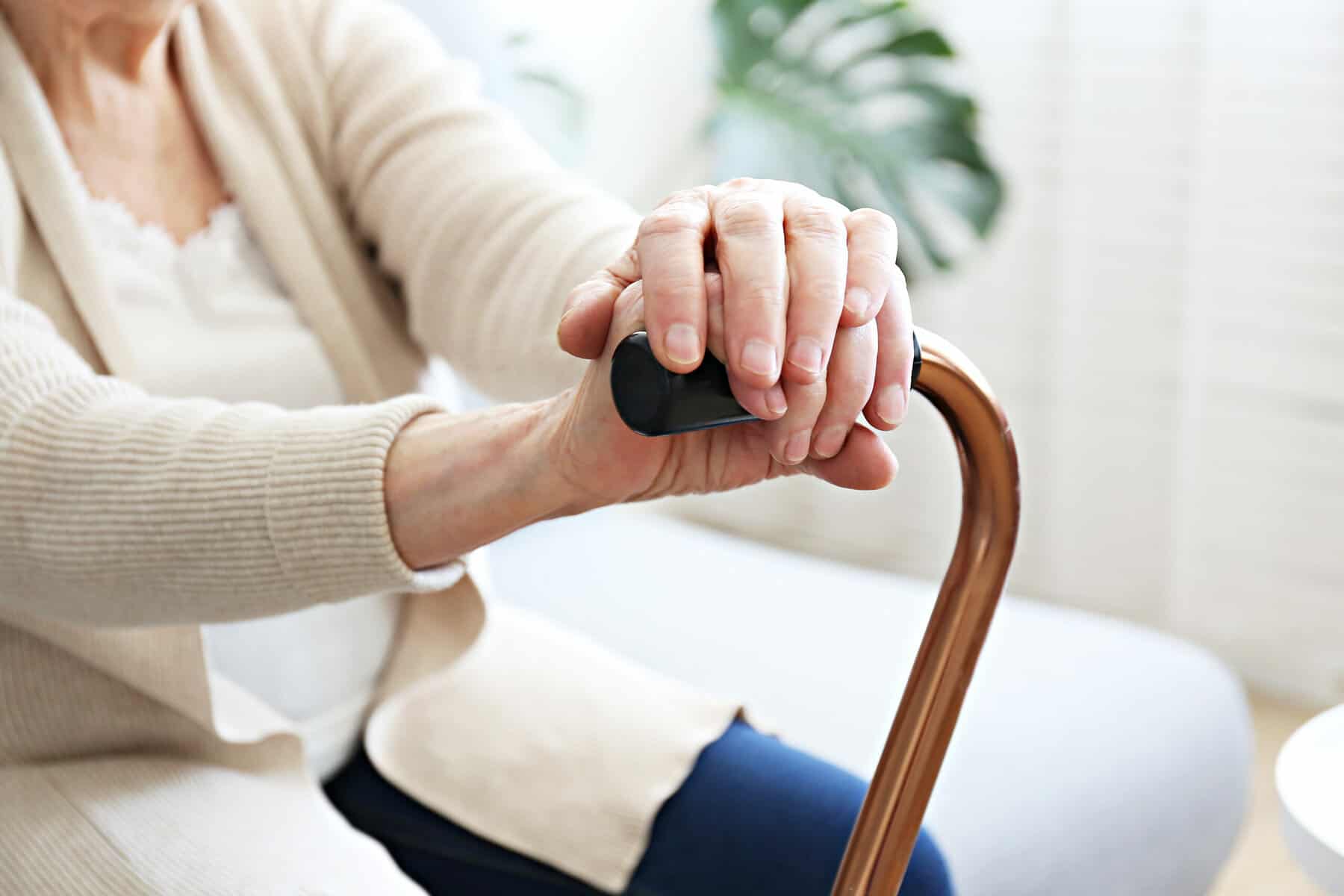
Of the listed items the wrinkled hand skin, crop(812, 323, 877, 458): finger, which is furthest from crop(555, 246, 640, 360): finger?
crop(812, 323, 877, 458): finger

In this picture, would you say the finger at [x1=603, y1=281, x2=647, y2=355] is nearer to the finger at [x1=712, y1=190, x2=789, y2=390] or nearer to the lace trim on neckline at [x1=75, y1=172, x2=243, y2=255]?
the finger at [x1=712, y1=190, x2=789, y2=390]

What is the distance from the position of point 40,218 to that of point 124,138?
12cm

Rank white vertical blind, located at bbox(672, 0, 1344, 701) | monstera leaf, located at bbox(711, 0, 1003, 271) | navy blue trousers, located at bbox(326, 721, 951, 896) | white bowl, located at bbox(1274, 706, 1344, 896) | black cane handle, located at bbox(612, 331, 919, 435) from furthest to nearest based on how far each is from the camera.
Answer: monstera leaf, located at bbox(711, 0, 1003, 271), white vertical blind, located at bbox(672, 0, 1344, 701), navy blue trousers, located at bbox(326, 721, 951, 896), white bowl, located at bbox(1274, 706, 1344, 896), black cane handle, located at bbox(612, 331, 919, 435)

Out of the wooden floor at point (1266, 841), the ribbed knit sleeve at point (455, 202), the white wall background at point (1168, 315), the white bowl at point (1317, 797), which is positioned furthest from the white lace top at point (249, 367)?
the white wall background at point (1168, 315)

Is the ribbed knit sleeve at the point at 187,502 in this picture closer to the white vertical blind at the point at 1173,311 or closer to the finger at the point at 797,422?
the finger at the point at 797,422

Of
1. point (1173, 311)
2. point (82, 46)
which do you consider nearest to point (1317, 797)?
point (82, 46)

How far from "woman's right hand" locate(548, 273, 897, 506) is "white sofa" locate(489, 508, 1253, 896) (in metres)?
0.47

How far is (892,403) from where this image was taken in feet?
1.82

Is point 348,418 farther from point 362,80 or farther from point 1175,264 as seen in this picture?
point 1175,264

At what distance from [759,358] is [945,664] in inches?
7.1

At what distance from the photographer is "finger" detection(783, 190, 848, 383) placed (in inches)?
20.8

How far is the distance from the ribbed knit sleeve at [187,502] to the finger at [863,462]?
238 mm

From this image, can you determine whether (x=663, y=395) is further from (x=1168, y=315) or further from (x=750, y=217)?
(x=1168, y=315)

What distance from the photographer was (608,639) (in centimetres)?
130
